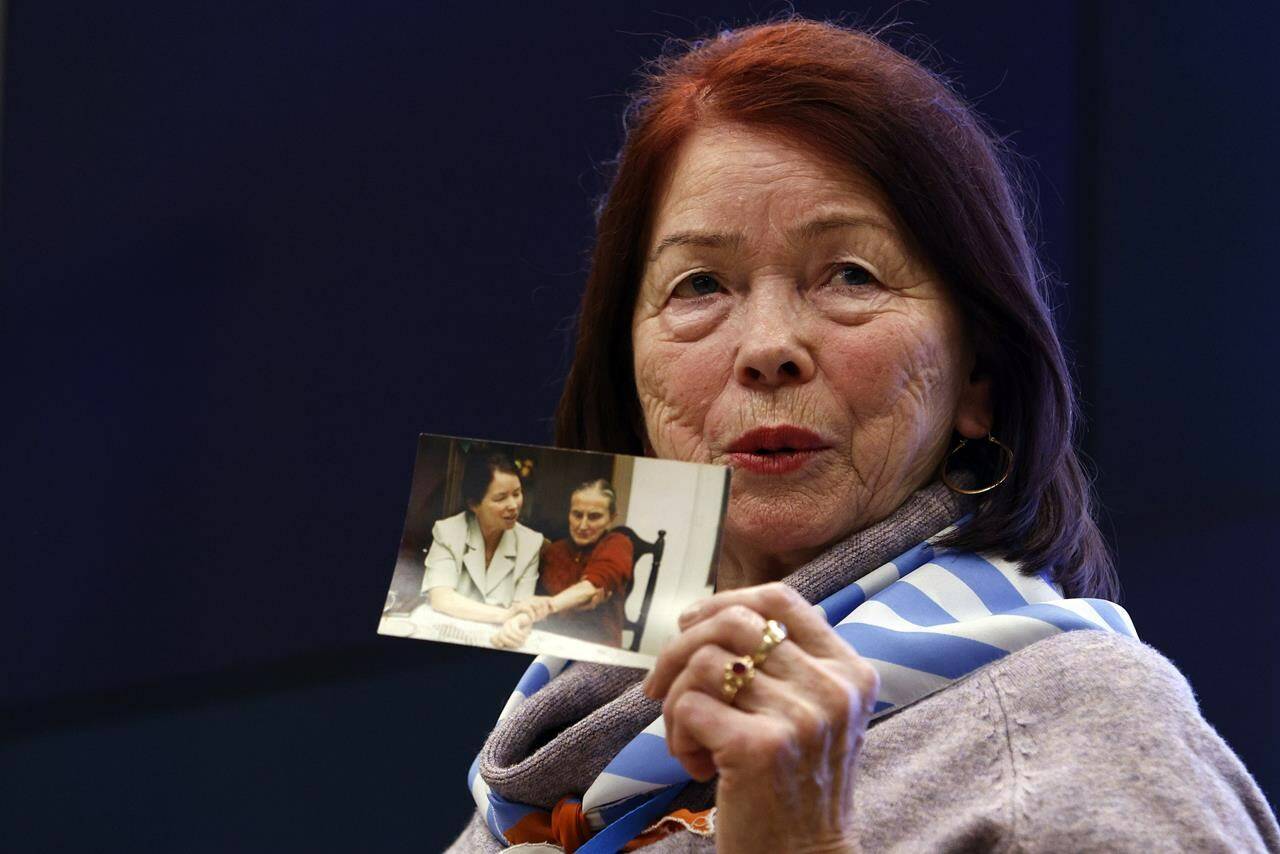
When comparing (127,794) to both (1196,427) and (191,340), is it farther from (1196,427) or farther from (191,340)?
(1196,427)

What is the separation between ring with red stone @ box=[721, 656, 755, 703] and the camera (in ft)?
3.68

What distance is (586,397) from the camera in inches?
76.0

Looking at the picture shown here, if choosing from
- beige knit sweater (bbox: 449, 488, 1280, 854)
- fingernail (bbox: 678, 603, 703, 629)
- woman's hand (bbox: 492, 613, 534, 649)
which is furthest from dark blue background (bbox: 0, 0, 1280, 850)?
fingernail (bbox: 678, 603, 703, 629)

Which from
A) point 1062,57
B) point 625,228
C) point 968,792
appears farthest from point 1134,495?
point 968,792

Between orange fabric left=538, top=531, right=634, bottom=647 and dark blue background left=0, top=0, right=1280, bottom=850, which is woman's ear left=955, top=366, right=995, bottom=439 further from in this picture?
dark blue background left=0, top=0, right=1280, bottom=850

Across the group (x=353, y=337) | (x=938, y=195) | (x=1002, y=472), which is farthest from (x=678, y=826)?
(x=353, y=337)

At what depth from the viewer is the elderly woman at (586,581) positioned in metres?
1.25

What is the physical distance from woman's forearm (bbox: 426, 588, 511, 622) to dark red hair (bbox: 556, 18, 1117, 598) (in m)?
0.56

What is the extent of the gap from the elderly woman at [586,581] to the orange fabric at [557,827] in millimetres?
390

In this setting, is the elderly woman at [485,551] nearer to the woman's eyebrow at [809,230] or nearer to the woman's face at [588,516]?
the woman's face at [588,516]

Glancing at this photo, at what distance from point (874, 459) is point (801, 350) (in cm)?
14

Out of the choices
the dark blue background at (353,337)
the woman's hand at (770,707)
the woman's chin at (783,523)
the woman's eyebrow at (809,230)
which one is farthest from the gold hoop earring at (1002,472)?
the dark blue background at (353,337)

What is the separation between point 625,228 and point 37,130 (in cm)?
102

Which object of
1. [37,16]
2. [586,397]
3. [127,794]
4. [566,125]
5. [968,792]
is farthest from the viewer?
[566,125]
